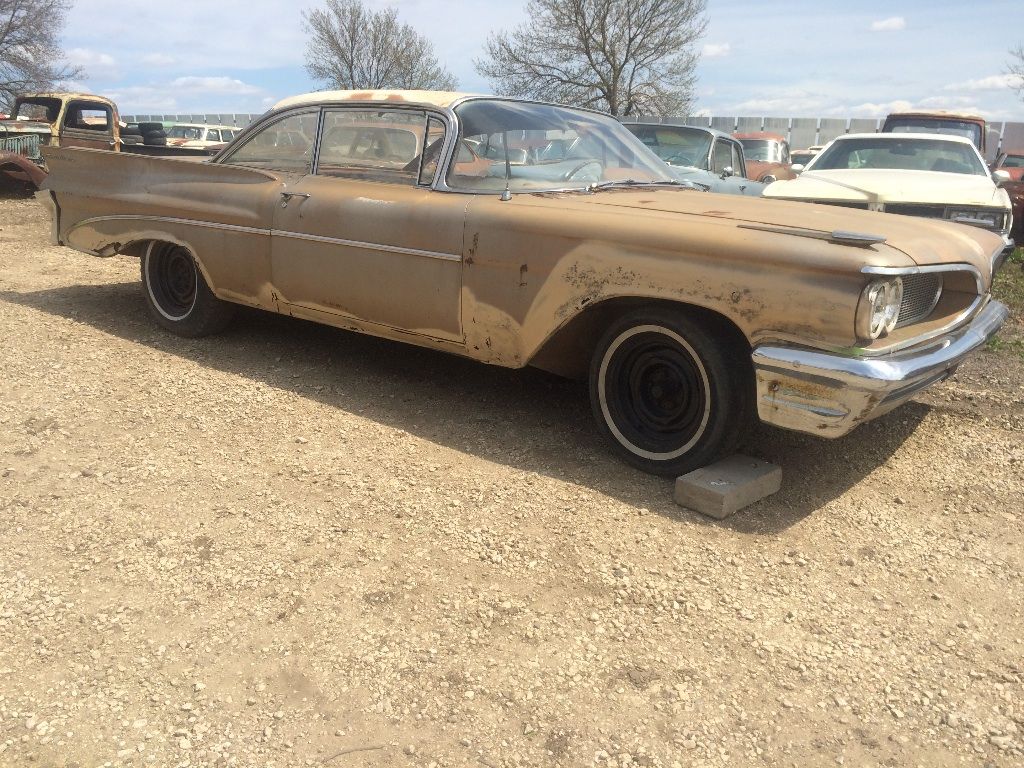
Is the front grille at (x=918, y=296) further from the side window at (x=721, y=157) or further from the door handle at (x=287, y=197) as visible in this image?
the side window at (x=721, y=157)

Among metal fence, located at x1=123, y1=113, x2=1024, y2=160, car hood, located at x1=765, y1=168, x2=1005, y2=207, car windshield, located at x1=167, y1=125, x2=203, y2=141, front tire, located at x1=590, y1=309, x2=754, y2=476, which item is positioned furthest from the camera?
metal fence, located at x1=123, y1=113, x2=1024, y2=160

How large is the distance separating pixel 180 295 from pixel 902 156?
662cm

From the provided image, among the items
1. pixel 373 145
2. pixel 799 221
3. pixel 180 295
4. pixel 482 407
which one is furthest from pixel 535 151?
pixel 180 295

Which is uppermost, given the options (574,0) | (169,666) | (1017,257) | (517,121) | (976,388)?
(574,0)

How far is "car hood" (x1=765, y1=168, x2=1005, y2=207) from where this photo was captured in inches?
266

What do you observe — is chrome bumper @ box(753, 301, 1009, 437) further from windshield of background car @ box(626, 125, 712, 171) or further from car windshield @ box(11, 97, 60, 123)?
car windshield @ box(11, 97, 60, 123)

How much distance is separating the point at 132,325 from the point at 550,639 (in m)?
4.39

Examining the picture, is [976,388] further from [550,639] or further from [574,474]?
[550,639]

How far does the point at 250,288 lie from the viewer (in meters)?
4.88

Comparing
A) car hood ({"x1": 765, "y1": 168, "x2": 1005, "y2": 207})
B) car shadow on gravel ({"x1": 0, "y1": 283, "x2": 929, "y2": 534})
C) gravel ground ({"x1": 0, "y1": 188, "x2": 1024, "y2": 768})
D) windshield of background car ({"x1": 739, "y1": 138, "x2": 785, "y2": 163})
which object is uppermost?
windshield of background car ({"x1": 739, "y1": 138, "x2": 785, "y2": 163})

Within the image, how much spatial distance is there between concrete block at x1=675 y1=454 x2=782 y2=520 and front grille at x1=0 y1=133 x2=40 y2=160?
13.2 meters

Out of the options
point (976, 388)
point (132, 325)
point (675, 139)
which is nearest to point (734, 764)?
point (976, 388)

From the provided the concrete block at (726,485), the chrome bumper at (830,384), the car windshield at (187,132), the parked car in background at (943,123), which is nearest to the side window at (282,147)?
the concrete block at (726,485)

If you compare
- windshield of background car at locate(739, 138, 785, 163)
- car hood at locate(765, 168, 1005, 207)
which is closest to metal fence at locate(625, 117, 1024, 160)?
windshield of background car at locate(739, 138, 785, 163)
